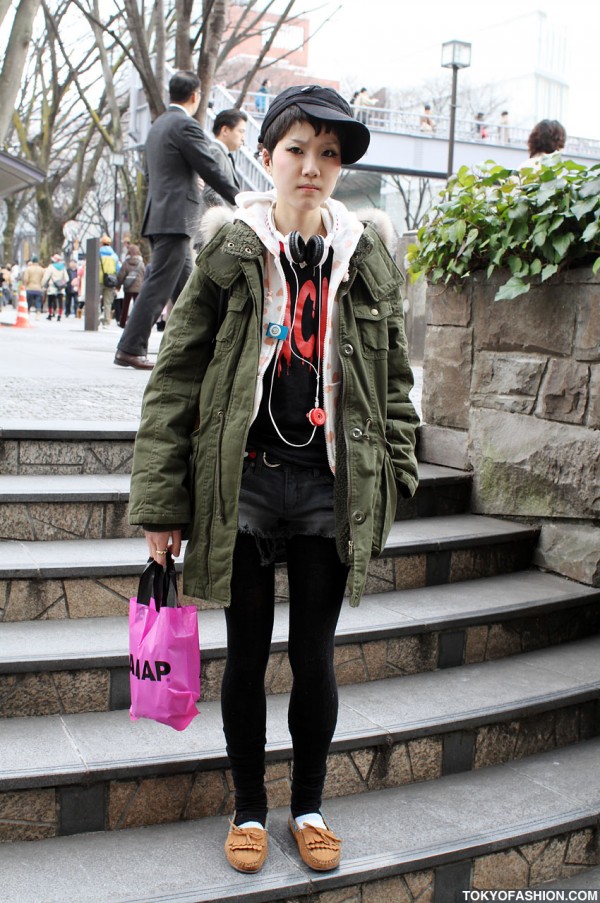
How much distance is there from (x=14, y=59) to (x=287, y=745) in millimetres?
11948

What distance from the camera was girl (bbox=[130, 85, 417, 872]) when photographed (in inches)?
96.0

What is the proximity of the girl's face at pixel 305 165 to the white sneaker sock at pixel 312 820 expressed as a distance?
1.65 metres

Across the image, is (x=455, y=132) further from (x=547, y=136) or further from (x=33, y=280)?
(x=547, y=136)

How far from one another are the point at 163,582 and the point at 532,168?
3.07 metres

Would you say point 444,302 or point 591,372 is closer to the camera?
point 591,372

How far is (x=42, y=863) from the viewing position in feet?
8.91

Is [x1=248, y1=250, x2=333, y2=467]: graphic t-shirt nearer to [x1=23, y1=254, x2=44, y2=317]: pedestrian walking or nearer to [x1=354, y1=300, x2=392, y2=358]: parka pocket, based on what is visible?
[x1=354, y1=300, x2=392, y2=358]: parka pocket

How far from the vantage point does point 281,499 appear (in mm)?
2480

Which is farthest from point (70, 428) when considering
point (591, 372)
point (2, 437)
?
point (591, 372)

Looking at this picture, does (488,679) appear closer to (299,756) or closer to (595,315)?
(299,756)

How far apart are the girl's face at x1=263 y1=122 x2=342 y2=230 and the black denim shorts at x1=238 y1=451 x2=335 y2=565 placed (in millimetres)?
650

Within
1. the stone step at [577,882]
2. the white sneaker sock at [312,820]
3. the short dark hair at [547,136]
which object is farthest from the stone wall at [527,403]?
the white sneaker sock at [312,820]

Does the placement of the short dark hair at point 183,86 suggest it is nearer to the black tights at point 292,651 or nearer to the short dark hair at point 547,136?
the short dark hair at point 547,136

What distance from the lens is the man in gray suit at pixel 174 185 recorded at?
671 cm
